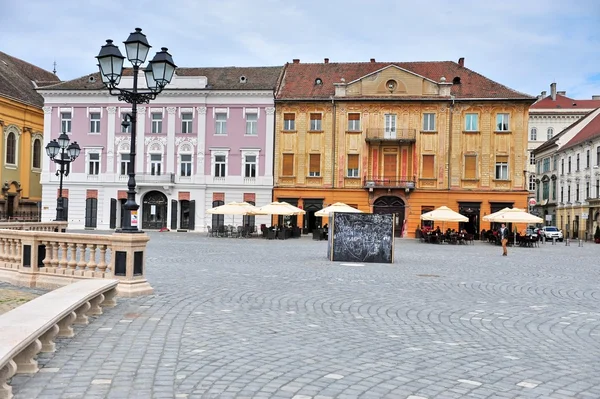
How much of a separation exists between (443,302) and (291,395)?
20.2ft

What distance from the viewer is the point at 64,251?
34.9 ft

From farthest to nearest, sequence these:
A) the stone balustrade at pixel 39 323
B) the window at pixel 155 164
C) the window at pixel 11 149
Result: the window at pixel 11 149
the window at pixel 155 164
the stone balustrade at pixel 39 323

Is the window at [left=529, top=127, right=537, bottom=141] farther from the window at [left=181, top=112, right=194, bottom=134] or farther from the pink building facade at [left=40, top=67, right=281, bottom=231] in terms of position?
the window at [left=181, top=112, right=194, bottom=134]

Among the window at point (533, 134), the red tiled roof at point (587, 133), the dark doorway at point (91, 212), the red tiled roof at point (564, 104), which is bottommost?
the dark doorway at point (91, 212)

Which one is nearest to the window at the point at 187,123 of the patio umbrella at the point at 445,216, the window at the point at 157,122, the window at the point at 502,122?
the window at the point at 157,122

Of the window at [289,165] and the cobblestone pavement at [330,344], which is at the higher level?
the window at [289,165]

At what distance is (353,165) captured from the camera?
4406 centimetres

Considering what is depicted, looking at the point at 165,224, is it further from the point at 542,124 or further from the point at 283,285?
the point at 542,124

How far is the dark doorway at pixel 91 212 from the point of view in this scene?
1796 inches

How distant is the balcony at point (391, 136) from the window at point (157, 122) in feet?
51.2

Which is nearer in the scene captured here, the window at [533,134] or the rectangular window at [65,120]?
the rectangular window at [65,120]

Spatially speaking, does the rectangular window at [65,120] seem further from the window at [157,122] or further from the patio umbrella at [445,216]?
the patio umbrella at [445,216]

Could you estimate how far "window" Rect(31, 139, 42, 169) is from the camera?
2127 inches

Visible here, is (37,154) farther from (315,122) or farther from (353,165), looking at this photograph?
(353,165)
